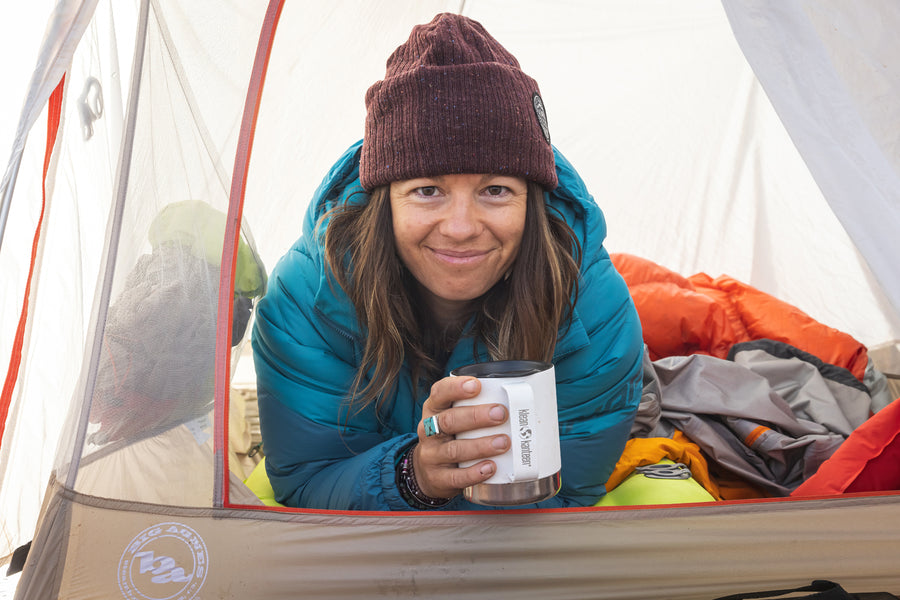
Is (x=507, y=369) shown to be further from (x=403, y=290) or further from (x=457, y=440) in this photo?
(x=403, y=290)

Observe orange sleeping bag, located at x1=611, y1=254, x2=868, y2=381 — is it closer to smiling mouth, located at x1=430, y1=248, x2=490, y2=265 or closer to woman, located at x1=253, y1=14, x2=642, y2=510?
woman, located at x1=253, y1=14, x2=642, y2=510

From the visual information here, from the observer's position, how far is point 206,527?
98 centimetres

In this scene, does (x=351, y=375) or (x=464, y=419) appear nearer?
(x=464, y=419)

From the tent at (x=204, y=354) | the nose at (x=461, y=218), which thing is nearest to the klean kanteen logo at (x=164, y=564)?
the tent at (x=204, y=354)

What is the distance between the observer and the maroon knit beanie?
39.7 inches

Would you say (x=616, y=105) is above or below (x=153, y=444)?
above

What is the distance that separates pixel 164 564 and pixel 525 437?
0.49 m

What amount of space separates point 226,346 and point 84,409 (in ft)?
0.69

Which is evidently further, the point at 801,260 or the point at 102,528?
the point at 801,260

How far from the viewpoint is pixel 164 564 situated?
3.16ft

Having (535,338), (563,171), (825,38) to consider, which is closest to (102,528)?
(535,338)

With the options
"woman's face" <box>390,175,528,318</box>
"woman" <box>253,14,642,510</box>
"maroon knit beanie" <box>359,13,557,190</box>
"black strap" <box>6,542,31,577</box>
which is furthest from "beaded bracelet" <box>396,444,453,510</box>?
"black strap" <box>6,542,31,577</box>

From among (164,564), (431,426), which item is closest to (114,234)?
(164,564)

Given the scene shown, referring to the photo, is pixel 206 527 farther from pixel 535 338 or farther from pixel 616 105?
pixel 616 105
